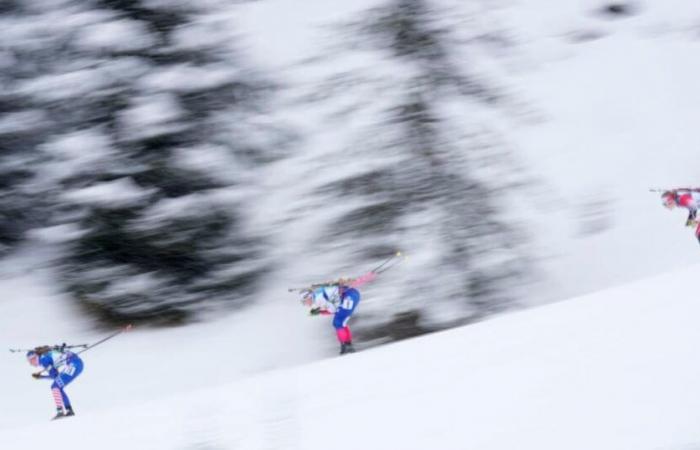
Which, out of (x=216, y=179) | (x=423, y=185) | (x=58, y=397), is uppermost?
(x=216, y=179)

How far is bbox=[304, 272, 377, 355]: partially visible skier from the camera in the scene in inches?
331

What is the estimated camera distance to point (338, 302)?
8.42 meters

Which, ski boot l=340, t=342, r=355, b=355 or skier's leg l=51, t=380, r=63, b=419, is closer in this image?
skier's leg l=51, t=380, r=63, b=419

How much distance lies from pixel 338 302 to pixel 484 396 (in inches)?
132

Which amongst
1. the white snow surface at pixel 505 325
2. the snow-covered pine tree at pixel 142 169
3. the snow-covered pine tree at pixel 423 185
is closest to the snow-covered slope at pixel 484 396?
the white snow surface at pixel 505 325

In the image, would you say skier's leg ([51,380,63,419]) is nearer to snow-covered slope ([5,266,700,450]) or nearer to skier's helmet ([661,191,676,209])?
snow-covered slope ([5,266,700,450])

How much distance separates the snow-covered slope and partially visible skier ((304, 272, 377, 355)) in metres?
1.80

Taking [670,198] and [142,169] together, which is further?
[142,169]

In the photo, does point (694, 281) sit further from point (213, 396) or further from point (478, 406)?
point (213, 396)

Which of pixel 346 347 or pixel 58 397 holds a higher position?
pixel 58 397

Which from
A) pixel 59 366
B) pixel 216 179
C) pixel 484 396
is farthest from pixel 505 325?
pixel 216 179

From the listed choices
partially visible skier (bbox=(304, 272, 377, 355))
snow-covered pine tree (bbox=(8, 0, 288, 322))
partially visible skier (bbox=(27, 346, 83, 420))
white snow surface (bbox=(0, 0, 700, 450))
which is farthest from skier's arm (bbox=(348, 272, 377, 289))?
partially visible skier (bbox=(27, 346, 83, 420))

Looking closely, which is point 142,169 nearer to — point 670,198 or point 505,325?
point 505,325

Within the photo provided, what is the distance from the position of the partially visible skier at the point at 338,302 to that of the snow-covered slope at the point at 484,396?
180 centimetres
